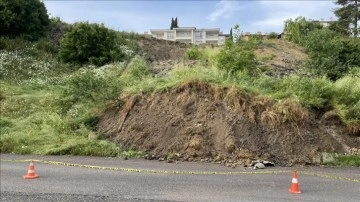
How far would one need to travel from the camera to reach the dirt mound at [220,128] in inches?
467

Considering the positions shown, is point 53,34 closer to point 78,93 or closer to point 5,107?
point 5,107

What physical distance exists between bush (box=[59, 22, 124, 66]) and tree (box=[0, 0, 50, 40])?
4.89 metres

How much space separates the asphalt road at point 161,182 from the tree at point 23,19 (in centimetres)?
1815

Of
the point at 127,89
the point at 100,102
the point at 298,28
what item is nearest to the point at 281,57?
the point at 298,28

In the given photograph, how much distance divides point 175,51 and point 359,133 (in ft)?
60.6

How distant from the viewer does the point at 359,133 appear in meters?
12.5

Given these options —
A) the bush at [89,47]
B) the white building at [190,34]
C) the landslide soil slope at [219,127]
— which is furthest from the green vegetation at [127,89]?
the white building at [190,34]

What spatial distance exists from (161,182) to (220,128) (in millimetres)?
3902

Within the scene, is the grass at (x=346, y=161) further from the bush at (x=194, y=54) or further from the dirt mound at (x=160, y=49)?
the dirt mound at (x=160, y=49)

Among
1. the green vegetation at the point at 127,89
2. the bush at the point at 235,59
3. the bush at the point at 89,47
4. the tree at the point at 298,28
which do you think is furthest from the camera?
the tree at the point at 298,28

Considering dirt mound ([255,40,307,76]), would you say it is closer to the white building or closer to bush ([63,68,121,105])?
bush ([63,68,121,105])

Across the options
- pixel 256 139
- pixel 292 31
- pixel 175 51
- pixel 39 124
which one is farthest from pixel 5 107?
pixel 292 31

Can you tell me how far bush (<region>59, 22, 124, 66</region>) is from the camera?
2402 cm

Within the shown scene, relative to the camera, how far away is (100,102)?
14.6 m
